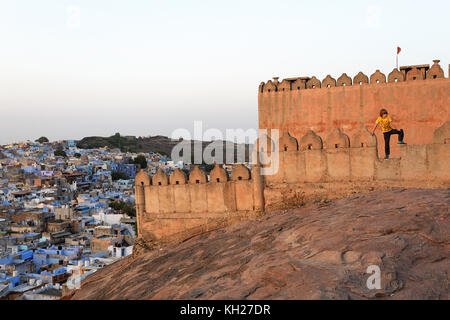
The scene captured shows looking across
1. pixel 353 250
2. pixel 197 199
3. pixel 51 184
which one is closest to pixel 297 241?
pixel 353 250

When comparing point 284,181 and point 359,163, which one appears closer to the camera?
point 359,163

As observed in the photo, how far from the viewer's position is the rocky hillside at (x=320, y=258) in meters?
4.46

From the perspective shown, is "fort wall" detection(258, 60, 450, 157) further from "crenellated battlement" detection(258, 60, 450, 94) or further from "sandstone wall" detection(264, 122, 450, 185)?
"sandstone wall" detection(264, 122, 450, 185)

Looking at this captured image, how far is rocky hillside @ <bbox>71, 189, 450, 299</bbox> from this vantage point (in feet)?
14.6

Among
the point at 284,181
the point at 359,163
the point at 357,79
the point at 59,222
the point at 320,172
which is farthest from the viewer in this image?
the point at 59,222

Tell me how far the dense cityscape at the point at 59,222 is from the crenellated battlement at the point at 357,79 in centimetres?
773

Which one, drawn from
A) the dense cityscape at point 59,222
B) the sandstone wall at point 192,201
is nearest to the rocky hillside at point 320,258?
the sandstone wall at point 192,201

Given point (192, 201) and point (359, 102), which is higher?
point (359, 102)

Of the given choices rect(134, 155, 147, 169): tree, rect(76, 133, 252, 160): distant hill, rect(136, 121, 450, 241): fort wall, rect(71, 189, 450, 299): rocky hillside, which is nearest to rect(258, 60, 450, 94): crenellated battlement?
rect(136, 121, 450, 241): fort wall

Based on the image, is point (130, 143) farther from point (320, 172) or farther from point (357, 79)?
point (320, 172)

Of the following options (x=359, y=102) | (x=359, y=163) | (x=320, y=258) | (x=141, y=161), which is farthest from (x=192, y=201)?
(x=141, y=161)

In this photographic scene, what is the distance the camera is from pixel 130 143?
402 ft

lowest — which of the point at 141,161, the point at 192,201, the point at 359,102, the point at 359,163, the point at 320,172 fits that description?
the point at 141,161

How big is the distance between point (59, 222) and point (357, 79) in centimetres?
3395
